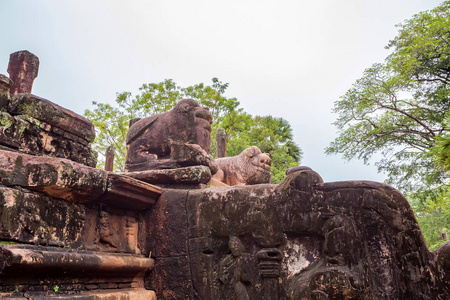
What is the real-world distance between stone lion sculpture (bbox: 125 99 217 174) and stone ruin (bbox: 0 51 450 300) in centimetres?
26

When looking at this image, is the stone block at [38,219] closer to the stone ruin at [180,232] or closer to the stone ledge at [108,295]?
the stone ruin at [180,232]

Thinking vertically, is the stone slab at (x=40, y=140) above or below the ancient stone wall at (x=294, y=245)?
above

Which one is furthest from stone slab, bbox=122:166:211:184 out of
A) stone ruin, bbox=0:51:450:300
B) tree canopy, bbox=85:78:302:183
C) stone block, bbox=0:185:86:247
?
tree canopy, bbox=85:78:302:183

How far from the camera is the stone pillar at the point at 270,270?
3495 mm

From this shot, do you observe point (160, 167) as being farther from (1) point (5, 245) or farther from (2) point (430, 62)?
(2) point (430, 62)

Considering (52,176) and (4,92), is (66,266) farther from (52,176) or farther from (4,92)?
(4,92)

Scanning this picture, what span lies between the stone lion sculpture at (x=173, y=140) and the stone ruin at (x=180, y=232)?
0.26 m

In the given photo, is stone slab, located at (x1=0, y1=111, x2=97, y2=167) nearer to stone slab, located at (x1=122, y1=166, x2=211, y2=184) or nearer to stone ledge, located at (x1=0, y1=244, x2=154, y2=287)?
stone slab, located at (x1=122, y1=166, x2=211, y2=184)

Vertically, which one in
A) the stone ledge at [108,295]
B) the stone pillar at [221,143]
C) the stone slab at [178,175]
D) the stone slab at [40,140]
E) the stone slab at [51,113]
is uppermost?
the stone pillar at [221,143]

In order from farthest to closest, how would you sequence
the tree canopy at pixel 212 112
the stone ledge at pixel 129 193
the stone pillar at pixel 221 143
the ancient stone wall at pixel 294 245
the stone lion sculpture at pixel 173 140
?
1. the tree canopy at pixel 212 112
2. the stone pillar at pixel 221 143
3. the stone lion sculpture at pixel 173 140
4. the stone ledge at pixel 129 193
5. the ancient stone wall at pixel 294 245

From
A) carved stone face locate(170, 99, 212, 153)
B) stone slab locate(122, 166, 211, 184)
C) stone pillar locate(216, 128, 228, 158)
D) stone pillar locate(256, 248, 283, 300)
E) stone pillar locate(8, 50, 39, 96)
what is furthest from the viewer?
stone pillar locate(216, 128, 228, 158)

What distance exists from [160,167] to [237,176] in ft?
7.99

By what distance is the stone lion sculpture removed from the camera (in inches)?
182

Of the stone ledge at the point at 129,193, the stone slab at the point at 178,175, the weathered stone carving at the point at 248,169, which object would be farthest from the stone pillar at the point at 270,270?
the weathered stone carving at the point at 248,169
